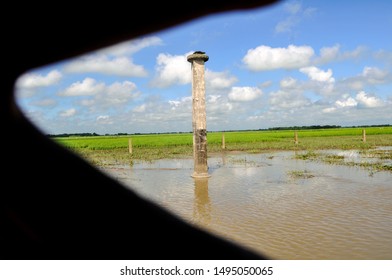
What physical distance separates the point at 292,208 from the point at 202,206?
186cm

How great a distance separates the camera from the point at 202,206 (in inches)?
277

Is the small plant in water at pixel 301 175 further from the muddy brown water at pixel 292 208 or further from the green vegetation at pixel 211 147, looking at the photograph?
the green vegetation at pixel 211 147

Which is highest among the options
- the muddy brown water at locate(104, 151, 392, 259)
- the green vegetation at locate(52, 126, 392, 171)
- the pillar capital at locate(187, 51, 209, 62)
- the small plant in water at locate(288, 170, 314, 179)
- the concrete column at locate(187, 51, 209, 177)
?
the pillar capital at locate(187, 51, 209, 62)

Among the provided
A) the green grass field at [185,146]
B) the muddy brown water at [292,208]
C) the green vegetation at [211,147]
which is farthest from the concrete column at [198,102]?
the green grass field at [185,146]

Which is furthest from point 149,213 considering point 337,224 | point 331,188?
point 331,188

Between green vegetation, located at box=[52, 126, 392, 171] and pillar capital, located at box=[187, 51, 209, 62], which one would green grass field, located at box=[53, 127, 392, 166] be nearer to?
green vegetation, located at box=[52, 126, 392, 171]

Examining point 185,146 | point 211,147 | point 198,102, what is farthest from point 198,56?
point 185,146

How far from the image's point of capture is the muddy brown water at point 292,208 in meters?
4.54

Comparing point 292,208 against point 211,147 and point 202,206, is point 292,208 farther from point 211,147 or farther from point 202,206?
point 211,147

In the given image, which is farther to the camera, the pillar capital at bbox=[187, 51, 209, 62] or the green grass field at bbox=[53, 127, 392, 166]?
the green grass field at bbox=[53, 127, 392, 166]

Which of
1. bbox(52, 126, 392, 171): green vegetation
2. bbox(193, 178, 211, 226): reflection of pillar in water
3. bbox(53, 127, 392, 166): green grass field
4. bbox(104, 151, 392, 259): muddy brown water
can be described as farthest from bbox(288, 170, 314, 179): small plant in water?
bbox(53, 127, 392, 166): green grass field

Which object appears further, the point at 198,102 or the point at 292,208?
the point at 198,102

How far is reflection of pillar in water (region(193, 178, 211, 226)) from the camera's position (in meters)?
5.98

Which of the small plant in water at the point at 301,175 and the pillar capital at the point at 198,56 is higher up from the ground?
the pillar capital at the point at 198,56
